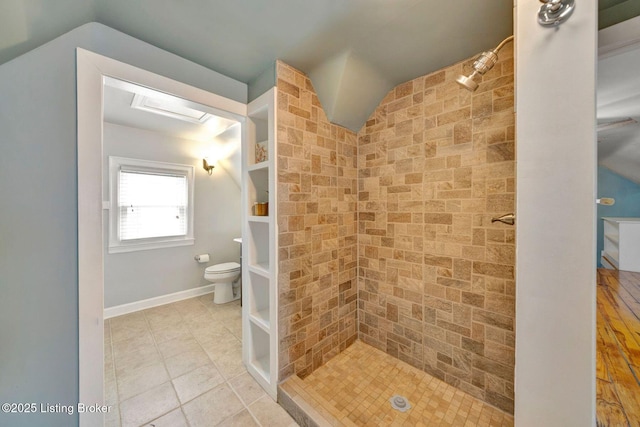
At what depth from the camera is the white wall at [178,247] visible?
270cm

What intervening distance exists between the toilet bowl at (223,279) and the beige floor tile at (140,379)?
1196mm

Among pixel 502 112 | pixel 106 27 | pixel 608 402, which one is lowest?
pixel 608 402

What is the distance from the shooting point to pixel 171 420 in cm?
138

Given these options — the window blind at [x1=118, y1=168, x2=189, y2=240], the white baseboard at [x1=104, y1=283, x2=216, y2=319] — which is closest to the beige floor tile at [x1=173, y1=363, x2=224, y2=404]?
the white baseboard at [x1=104, y1=283, x2=216, y2=319]

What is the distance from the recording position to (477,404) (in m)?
1.44

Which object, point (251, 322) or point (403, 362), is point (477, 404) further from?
point (251, 322)

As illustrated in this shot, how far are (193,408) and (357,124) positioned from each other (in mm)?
2499

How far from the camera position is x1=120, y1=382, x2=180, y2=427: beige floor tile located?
1.39 meters

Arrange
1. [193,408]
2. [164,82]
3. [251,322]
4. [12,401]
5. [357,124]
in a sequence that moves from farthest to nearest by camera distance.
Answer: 1. [357,124]
2. [251,322]
3. [193,408]
4. [164,82]
5. [12,401]

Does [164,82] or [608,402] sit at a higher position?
[164,82]

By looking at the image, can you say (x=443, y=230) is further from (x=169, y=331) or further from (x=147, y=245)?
(x=147, y=245)

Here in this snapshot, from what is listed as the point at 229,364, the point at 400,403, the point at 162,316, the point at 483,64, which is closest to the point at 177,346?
the point at 229,364

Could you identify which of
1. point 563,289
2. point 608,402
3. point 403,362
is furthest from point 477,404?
point 563,289

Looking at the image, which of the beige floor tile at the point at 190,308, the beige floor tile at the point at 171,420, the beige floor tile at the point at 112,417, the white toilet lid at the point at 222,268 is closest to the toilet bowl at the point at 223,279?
the white toilet lid at the point at 222,268
